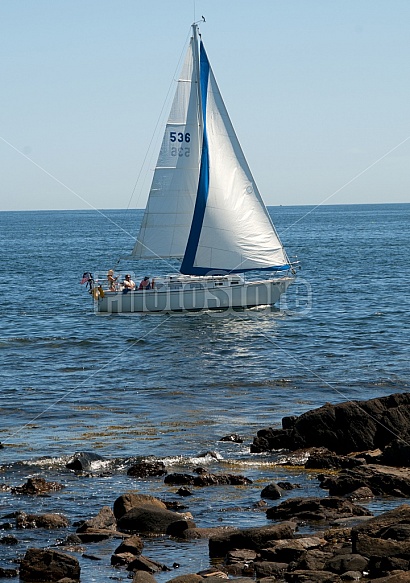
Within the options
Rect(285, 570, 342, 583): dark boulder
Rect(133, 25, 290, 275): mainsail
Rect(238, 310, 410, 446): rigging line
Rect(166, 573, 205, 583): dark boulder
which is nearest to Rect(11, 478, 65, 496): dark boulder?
Rect(166, 573, 205, 583): dark boulder

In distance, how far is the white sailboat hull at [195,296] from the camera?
43.1m

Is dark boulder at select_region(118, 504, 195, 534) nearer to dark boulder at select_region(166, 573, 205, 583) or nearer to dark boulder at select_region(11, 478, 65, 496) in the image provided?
dark boulder at select_region(166, 573, 205, 583)

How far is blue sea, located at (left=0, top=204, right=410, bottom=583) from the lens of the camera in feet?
57.3

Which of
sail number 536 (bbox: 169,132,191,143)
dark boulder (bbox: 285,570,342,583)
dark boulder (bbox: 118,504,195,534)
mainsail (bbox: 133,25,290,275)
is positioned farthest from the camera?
sail number 536 (bbox: 169,132,191,143)

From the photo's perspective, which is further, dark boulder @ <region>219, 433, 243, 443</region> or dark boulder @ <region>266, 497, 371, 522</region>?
dark boulder @ <region>219, 433, 243, 443</region>

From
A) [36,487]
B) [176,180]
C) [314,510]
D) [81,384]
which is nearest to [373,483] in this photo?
[314,510]

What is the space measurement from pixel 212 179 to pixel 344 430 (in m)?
22.3

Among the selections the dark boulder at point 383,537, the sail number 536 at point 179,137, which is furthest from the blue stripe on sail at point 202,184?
the dark boulder at point 383,537

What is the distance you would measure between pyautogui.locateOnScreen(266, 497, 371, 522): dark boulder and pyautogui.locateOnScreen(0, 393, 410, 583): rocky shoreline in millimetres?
17

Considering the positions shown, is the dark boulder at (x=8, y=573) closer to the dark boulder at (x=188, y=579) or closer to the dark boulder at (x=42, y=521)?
the dark boulder at (x=42, y=521)

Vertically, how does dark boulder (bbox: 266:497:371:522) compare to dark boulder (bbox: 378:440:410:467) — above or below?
below

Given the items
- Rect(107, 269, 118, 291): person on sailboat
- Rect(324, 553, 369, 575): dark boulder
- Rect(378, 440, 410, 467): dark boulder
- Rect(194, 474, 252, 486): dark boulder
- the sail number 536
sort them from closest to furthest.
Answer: Rect(324, 553, 369, 575): dark boulder
Rect(194, 474, 252, 486): dark boulder
Rect(378, 440, 410, 467): dark boulder
the sail number 536
Rect(107, 269, 118, 291): person on sailboat

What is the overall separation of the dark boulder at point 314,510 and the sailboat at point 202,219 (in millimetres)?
25021

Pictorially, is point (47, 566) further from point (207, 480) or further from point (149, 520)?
point (207, 480)
